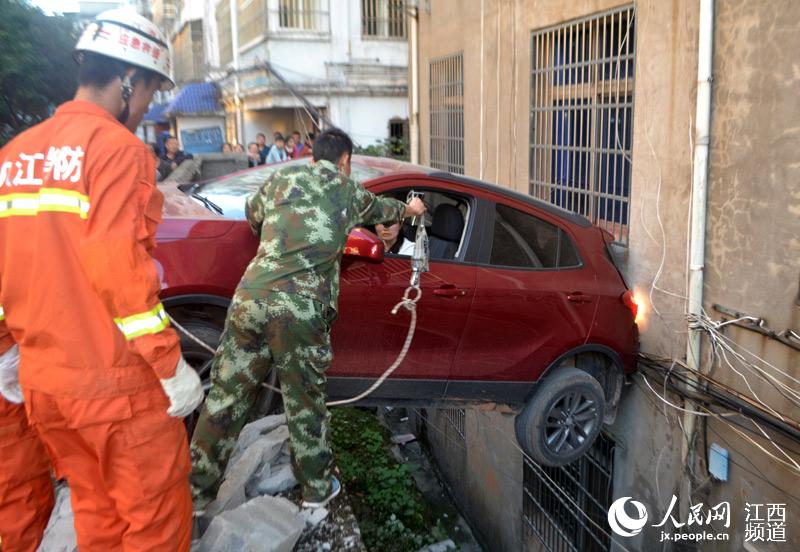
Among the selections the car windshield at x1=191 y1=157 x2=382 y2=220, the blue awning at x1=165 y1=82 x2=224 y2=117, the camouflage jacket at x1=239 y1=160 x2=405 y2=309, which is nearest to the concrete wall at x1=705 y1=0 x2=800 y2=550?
the car windshield at x1=191 y1=157 x2=382 y2=220

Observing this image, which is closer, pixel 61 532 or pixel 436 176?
pixel 61 532

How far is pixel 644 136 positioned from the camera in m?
5.68

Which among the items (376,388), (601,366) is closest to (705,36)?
(601,366)

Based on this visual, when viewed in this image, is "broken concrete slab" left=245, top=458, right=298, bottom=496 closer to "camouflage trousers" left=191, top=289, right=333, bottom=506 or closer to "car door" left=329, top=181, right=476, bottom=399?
"camouflage trousers" left=191, top=289, right=333, bottom=506

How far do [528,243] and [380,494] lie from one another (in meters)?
4.30

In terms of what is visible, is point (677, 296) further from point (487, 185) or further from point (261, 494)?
point (261, 494)

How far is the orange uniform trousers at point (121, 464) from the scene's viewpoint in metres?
2.36

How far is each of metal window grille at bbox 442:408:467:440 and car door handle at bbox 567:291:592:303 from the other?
5105 mm

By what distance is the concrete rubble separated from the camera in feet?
10.8

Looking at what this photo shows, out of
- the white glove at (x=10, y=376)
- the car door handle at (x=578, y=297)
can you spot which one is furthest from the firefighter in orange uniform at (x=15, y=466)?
the car door handle at (x=578, y=297)

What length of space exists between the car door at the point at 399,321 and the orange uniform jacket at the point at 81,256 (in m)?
1.81

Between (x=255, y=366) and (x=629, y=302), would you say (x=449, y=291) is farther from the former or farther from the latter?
(x=629, y=302)

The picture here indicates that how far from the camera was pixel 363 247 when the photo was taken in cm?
392

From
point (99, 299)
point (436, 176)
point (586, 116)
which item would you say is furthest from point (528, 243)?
point (99, 299)
